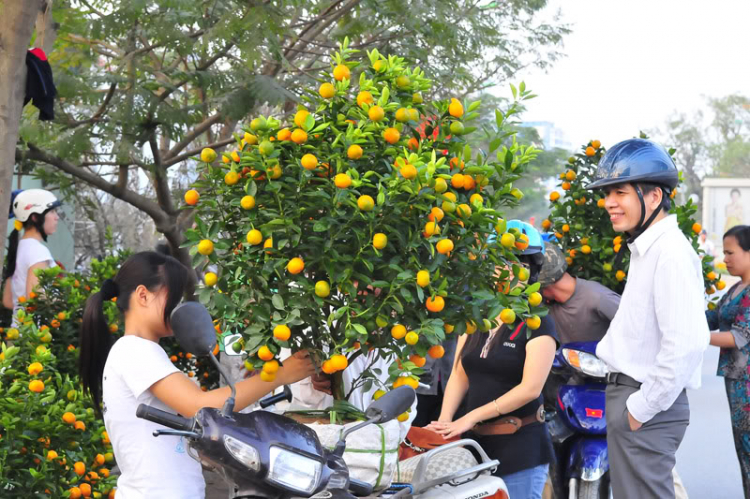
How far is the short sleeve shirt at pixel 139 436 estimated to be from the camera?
278 cm

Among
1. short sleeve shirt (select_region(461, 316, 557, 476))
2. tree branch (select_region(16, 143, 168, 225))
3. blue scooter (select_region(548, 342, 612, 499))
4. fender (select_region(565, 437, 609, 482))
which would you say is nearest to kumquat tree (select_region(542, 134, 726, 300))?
blue scooter (select_region(548, 342, 612, 499))

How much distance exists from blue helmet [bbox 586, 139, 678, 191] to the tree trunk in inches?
85.8

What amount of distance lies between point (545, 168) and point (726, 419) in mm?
21727

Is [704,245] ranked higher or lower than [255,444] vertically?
higher

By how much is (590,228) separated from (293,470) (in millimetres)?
4065

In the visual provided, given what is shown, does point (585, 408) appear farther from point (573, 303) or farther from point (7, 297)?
point (7, 297)

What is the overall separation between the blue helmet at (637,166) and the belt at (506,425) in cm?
107

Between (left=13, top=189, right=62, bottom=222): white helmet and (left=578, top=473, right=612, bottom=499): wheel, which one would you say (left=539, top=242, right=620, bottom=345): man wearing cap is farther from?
(left=13, top=189, right=62, bottom=222): white helmet

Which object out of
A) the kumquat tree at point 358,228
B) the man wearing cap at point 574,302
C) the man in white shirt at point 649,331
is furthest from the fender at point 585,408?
the kumquat tree at point 358,228

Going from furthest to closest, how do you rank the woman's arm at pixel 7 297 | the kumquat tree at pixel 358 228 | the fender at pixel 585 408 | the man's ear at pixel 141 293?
the woman's arm at pixel 7 297 → the fender at pixel 585 408 → the man's ear at pixel 141 293 → the kumquat tree at pixel 358 228

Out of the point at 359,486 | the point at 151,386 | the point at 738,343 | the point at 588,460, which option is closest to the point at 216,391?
the point at 151,386

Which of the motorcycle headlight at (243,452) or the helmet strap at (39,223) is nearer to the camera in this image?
the motorcycle headlight at (243,452)

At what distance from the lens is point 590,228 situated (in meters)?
5.81

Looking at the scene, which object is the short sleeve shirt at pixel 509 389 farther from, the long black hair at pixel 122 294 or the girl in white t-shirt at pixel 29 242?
the girl in white t-shirt at pixel 29 242
